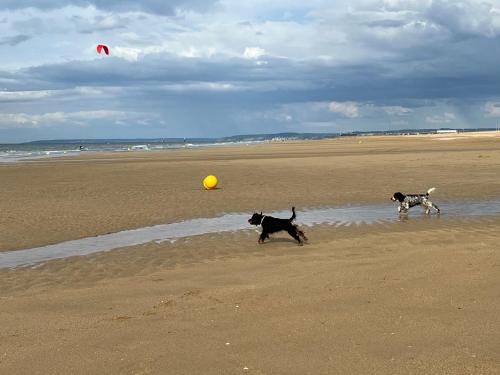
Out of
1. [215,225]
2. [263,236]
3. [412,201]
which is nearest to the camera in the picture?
[263,236]

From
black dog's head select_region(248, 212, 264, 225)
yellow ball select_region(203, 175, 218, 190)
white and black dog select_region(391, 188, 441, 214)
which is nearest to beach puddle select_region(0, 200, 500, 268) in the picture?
white and black dog select_region(391, 188, 441, 214)

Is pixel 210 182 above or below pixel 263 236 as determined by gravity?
above

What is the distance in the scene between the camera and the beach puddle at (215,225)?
10719 mm

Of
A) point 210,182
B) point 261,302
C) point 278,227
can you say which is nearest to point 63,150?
point 210,182

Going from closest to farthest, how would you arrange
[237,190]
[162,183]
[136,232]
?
[136,232] < [237,190] < [162,183]

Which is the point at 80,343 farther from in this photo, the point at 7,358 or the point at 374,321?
the point at 374,321

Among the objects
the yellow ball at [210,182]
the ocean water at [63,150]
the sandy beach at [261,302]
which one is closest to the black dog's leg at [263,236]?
the sandy beach at [261,302]

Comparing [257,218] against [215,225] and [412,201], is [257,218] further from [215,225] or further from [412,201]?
[412,201]

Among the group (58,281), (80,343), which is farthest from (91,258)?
(80,343)

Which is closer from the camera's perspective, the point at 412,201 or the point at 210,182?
the point at 412,201

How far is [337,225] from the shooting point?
42.7 ft

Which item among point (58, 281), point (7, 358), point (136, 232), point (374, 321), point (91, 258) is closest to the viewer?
point (7, 358)

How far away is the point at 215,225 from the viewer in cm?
1361

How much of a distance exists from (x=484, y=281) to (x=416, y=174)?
19804 millimetres
